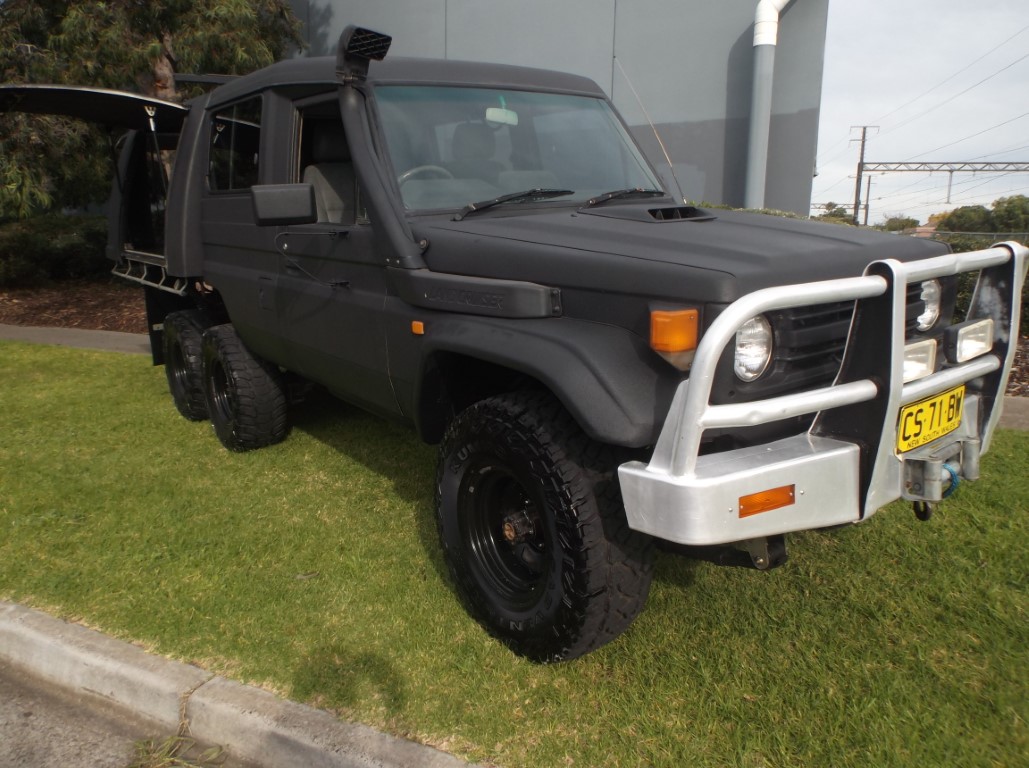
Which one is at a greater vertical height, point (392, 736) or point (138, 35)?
point (138, 35)

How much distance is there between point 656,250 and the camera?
2.50 meters

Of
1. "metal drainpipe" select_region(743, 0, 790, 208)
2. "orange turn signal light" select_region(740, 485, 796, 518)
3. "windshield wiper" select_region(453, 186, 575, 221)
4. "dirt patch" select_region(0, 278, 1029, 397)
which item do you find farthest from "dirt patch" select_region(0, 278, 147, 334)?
"orange turn signal light" select_region(740, 485, 796, 518)

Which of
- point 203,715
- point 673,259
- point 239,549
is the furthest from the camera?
point 239,549

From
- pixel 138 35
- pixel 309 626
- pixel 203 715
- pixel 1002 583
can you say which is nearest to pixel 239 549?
pixel 309 626

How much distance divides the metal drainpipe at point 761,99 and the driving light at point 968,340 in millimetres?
7636

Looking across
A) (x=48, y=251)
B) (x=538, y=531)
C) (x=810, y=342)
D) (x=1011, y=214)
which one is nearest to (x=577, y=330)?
(x=810, y=342)

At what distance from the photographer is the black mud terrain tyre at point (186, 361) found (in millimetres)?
5434

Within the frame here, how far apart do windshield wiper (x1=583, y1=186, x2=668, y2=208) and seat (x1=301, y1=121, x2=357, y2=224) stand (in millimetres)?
1084

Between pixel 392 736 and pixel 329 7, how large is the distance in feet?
43.4

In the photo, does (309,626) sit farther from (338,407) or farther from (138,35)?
(138,35)

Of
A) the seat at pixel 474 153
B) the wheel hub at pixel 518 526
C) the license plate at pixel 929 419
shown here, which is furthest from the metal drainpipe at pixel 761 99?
the wheel hub at pixel 518 526

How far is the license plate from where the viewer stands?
99.2 inches

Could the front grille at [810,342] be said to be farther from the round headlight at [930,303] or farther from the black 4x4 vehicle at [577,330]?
the round headlight at [930,303]

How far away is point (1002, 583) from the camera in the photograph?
10.6 ft
